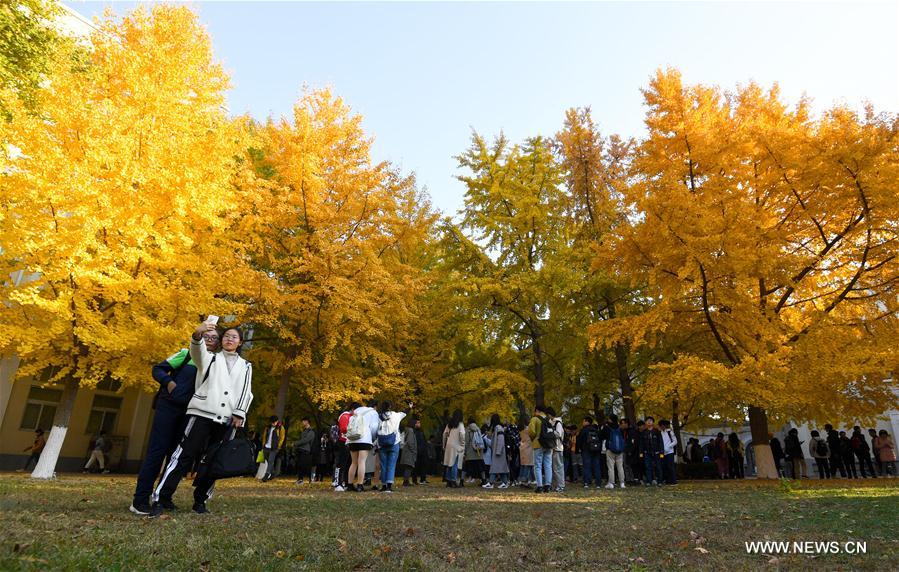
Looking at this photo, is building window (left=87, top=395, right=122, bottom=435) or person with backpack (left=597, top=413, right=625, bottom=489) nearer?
person with backpack (left=597, top=413, right=625, bottom=489)

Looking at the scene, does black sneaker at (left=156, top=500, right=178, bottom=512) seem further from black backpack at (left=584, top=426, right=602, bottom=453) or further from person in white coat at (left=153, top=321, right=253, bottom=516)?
black backpack at (left=584, top=426, right=602, bottom=453)

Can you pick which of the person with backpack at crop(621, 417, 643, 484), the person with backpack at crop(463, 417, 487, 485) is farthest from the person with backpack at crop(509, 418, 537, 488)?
the person with backpack at crop(621, 417, 643, 484)

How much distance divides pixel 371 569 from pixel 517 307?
1382cm

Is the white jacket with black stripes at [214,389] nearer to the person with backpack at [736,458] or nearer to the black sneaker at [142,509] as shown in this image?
the black sneaker at [142,509]

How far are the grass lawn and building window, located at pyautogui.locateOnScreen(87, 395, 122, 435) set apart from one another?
13709mm

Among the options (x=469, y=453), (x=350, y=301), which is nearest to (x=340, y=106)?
(x=350, y=301)

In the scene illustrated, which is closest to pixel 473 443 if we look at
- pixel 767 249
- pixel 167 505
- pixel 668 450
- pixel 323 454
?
pixel 323 454

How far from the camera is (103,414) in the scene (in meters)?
18.8

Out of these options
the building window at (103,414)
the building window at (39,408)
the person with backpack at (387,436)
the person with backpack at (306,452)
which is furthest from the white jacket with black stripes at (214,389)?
the building window at (103,414)

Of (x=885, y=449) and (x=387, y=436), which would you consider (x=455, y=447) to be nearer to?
(x=387, y=436)

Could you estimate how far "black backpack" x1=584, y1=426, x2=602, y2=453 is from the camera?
1369 centimetres

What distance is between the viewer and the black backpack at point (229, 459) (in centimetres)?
503

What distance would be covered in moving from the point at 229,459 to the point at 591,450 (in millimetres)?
10867

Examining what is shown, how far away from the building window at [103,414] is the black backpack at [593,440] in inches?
671
